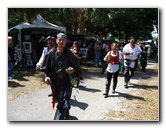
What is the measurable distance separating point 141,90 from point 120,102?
136 cm

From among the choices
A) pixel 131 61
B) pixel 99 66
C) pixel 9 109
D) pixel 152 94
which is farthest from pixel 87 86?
pixel 99 66

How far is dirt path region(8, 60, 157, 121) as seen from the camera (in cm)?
438

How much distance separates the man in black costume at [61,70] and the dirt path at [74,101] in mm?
597

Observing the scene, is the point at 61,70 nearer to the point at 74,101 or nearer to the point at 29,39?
the point at 74,101

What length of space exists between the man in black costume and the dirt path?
60 centimetres

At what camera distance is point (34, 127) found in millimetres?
3930

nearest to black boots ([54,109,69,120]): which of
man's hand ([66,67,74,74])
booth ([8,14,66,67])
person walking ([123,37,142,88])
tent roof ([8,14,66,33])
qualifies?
man's hand ([66,67,74,74])

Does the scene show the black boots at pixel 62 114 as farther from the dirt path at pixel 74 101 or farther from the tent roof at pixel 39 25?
the tent roof at pixel 39 25

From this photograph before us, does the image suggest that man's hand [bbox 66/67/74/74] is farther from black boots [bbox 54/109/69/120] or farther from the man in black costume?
black boots [bbox 54/109/69/120]

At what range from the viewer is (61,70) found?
370 cm

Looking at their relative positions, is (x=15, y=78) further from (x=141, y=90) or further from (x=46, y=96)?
(x=141, y=90)

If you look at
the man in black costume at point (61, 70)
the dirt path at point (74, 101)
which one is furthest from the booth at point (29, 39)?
the man in black costume at point (61, 70)

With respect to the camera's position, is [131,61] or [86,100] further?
[131,61]
